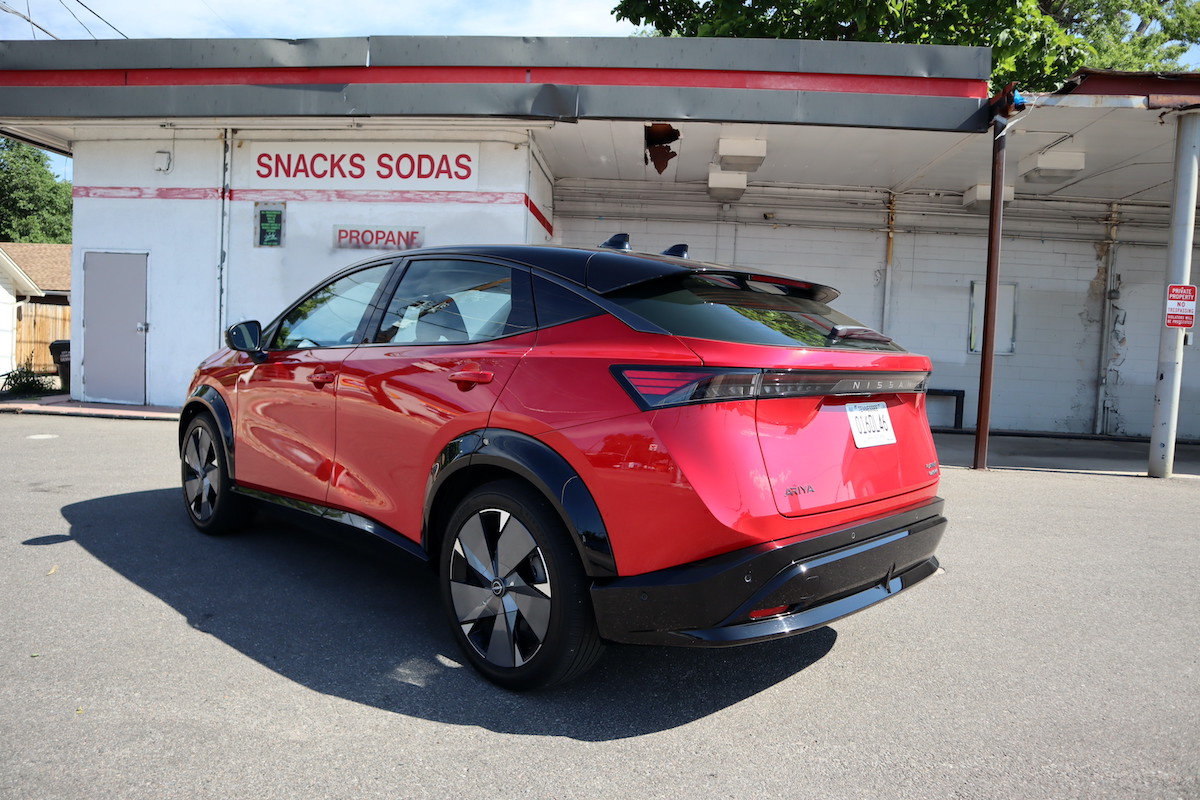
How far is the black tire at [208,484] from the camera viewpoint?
4.51m

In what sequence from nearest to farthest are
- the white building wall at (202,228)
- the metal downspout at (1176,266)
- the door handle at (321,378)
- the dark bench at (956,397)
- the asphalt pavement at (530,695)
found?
the asphalt pavement at (530,695)
the door handle at (321,378)
the metal downspout at (1176,266)
the white building wall at (202,228)
the dark bench at (956,397)

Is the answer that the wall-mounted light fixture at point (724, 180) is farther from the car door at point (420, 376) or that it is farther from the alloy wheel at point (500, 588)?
the alloy wheel at point (500, 588)

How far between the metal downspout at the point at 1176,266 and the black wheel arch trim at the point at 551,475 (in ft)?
28.2

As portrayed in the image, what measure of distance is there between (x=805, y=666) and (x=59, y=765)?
8.27 feet

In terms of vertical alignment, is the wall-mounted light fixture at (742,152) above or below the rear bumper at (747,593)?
above

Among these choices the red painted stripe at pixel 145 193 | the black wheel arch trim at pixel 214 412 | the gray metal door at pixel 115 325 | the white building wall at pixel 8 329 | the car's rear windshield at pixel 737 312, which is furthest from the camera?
the white building wall at pixel 8 329

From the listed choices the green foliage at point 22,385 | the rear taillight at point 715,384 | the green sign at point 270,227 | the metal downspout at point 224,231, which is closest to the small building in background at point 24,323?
the green foliage at point 22,385

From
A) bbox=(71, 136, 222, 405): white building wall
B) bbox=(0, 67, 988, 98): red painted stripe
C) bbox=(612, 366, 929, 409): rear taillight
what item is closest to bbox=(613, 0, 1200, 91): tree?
bbox=(0, 67, 988, 98): red painted stripe

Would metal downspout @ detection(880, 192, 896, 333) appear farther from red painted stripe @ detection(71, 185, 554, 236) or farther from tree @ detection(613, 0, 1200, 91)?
red painted stripe @ detection(71, 185, 554, 236)

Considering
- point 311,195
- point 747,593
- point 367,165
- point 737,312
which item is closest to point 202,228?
point 311,195

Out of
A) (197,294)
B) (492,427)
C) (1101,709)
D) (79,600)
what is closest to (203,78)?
(197,294)

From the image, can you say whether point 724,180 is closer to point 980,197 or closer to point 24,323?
point 980,197

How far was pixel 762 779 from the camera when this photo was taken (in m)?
2.29

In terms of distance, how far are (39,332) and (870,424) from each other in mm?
30536
